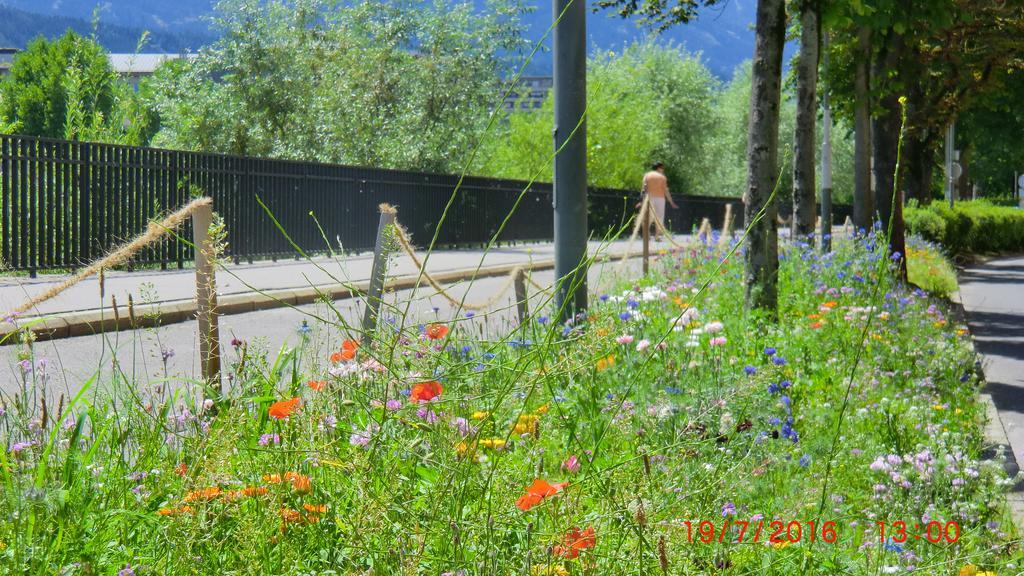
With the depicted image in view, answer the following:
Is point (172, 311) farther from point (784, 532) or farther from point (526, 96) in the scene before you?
point (784, 532)

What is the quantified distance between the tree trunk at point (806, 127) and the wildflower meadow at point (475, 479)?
24.9 ft

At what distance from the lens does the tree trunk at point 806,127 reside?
1145cm

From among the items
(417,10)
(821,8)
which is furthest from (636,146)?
(821,8)

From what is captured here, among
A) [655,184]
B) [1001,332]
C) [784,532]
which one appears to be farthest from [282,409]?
[655,184]

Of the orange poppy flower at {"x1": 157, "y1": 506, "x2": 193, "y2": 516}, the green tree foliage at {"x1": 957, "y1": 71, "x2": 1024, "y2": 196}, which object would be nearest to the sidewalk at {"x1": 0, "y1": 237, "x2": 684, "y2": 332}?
the orange poppy flower at {"x1": 157, "y1": 506, "x2": 193, "y2": 516}

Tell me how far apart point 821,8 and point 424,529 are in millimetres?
7888

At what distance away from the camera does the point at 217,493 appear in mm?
2361

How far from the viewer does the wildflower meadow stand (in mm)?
2191

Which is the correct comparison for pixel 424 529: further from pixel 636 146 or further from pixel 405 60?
pixel 636 146

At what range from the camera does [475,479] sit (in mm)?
2369

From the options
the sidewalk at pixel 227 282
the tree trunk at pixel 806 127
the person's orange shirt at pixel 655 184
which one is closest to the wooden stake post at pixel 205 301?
the sidewalk at pixel 227 282

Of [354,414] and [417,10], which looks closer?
[354,414]

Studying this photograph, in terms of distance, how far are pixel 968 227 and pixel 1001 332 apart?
17.0 m

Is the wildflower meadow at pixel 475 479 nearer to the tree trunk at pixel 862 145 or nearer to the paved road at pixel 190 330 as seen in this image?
the paved road at pixel 190 330
